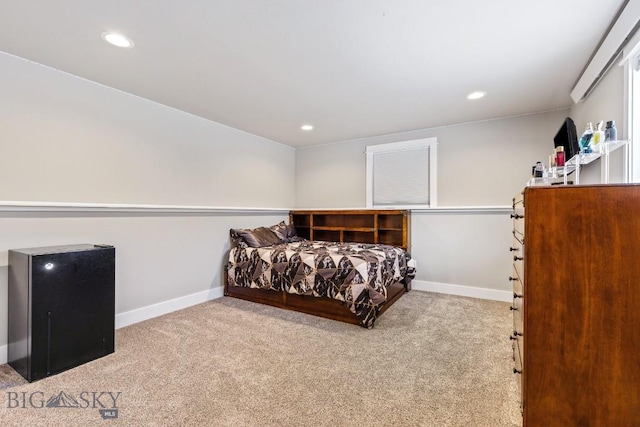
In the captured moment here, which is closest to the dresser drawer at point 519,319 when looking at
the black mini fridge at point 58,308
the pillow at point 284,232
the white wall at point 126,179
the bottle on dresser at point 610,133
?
the bottle on dresser at point 610,133

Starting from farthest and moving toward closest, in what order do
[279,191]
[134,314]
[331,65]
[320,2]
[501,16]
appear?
[279,191]
[134,314]
[331,65]
[501,16]
[320,2]

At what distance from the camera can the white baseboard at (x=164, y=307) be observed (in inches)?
108

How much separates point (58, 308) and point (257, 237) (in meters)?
2.07

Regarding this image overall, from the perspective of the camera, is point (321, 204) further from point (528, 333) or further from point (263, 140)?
point (528, 333)

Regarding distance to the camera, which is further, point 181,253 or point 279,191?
point 279,191

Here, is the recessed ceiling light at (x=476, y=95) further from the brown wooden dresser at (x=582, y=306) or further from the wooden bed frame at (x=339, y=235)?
the brown wooden dresser at (x=582, y=306)

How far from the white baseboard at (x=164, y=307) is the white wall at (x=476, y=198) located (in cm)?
270

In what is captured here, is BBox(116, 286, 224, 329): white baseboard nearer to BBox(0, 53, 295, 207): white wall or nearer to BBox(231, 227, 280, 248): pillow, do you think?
BBox(231, 227, 280, 248): pillow

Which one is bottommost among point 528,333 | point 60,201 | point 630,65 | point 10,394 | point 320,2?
point 10,394

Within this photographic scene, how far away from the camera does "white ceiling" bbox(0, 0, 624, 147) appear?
5.39 ft

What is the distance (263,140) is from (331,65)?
2.33m

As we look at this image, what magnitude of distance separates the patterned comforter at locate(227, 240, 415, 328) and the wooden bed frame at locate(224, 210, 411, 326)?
114 millimetres

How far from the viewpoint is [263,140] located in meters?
4.40

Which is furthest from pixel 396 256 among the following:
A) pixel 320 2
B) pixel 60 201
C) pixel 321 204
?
pixel 60 201
